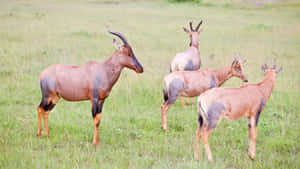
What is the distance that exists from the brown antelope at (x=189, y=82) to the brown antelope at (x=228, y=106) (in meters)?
1.83

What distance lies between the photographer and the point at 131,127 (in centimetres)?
770

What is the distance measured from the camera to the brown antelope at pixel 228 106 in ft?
18.4

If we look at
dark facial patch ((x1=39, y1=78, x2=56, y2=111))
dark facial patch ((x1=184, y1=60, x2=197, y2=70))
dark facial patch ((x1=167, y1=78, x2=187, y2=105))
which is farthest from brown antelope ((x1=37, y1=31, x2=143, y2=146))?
dark facial patch ((x1=184, y1=60, x2=197, y2=70))

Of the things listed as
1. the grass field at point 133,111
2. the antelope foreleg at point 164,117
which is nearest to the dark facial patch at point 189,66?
the grass field at point 133,111

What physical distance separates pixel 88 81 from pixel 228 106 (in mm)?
2694

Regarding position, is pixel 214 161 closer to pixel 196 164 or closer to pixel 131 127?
pixel 196 164

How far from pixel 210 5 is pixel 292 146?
112 feet

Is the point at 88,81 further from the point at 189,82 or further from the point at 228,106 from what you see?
the point at 228,106

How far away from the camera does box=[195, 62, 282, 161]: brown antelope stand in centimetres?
560

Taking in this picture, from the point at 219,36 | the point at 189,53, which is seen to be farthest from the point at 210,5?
the point at 189,53

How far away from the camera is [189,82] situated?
8.00m

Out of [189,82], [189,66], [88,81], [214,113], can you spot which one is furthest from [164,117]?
[189,66]

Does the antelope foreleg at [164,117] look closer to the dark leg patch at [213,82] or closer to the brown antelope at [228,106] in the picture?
the dark leg patch at [213,82]

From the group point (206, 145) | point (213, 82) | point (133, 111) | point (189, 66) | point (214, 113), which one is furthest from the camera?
point (189, 66)
